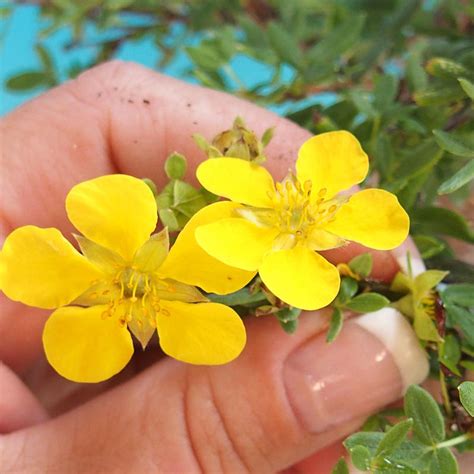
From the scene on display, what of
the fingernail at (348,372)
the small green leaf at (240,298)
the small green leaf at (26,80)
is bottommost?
the small green leaf at (26,80)

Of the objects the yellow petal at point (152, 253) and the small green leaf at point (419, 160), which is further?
the small green leaf at point (419, 160)

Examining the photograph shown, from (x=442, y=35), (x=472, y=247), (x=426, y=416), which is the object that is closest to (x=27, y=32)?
(x=442, y=35)

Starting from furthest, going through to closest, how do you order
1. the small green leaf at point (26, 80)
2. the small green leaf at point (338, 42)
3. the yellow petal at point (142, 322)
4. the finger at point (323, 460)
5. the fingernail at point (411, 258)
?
the small green leaf at point (26, 80) → the small green leaf at point (338, 42) → the finger at point (323, 460) → the fingernail at point (411, 258) → the yellow petal at point (142, 322)

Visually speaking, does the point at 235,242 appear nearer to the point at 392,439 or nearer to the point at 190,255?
the point at 190,255

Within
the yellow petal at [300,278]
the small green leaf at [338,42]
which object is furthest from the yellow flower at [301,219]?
the small green leaf at [338,42]

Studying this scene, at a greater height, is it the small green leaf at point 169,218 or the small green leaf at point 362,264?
the small green leaf at point 169,218

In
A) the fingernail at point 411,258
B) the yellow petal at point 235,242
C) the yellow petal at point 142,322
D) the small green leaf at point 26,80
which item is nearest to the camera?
the yellow petal at point 235,242

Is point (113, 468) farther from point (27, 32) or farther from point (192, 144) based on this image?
point (27, 32)

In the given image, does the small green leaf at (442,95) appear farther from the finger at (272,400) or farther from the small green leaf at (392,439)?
the small green leaf at (392,439)
